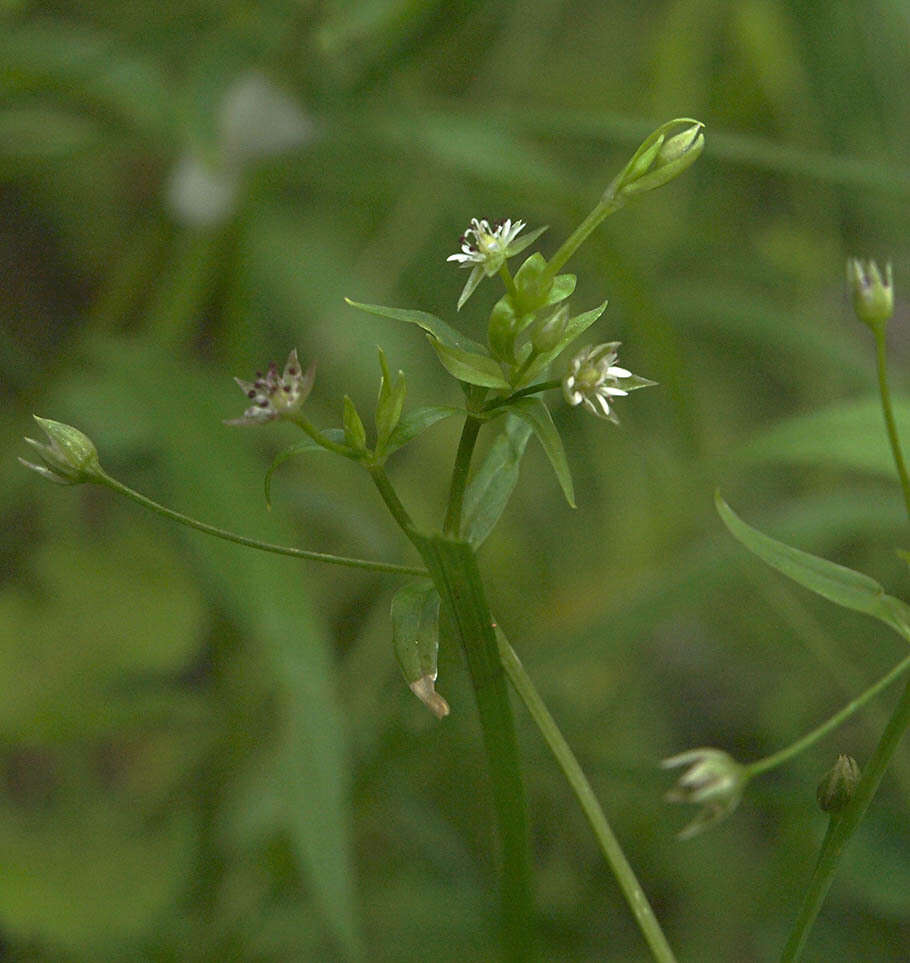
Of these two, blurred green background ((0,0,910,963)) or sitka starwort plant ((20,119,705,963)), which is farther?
blurred green background ((0,0,910,963))

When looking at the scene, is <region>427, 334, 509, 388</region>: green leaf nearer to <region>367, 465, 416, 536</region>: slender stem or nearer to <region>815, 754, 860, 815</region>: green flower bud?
<region>367, 465, 416, 536</region>: slender stem

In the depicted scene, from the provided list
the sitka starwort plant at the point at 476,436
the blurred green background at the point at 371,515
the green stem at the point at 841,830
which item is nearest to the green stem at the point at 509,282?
the sitka starwort plant at the point at 476,436

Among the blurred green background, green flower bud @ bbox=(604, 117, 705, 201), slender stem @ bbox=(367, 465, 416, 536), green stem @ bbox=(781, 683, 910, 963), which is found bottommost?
the blurred green background

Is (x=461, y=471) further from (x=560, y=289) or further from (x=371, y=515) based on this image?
(x=371, y=515)

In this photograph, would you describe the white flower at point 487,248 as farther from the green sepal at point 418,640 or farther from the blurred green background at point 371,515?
the blurred green background at point 371,515

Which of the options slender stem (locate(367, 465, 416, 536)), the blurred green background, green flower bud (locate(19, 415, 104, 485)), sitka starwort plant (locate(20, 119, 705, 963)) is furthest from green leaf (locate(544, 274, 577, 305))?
the blurred green background

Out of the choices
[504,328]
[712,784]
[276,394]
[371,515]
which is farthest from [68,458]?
[371,515]

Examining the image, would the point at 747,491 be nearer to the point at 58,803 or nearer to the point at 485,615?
the point at 58,803

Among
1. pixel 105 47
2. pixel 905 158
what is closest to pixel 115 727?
pixel 105 47
